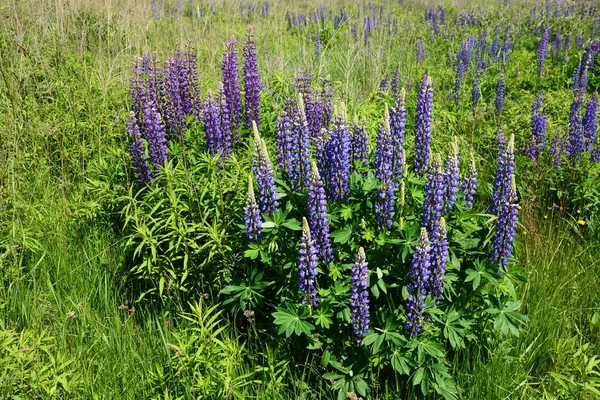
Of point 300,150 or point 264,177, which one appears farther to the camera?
point 300,150

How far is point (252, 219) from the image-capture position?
2.57m

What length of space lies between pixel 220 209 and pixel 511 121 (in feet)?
11.6

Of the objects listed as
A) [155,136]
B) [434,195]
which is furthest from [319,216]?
[155,136]

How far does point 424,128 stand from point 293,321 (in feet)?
4.57

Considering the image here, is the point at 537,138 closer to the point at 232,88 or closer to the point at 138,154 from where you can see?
the point at 232,88

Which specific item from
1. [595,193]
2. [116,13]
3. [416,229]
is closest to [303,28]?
[116,13]

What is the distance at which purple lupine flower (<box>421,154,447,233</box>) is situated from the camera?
2.47 meters

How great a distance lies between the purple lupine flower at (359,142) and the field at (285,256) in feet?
0.04

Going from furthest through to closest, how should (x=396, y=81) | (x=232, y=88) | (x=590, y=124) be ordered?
(x=396, y=81) → (x=590, y=124) → (x=232, y=88)

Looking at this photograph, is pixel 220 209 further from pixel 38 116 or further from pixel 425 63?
pixel 425 63

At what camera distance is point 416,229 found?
2480 mm

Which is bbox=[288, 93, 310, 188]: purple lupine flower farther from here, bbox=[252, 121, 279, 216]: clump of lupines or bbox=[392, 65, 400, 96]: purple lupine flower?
bbox=[392, 65, 400, 96]: purple lupine flower

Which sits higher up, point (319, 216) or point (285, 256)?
point (319, 216)

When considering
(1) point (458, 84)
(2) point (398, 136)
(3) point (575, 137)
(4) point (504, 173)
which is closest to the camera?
(4) point (504, 173)
